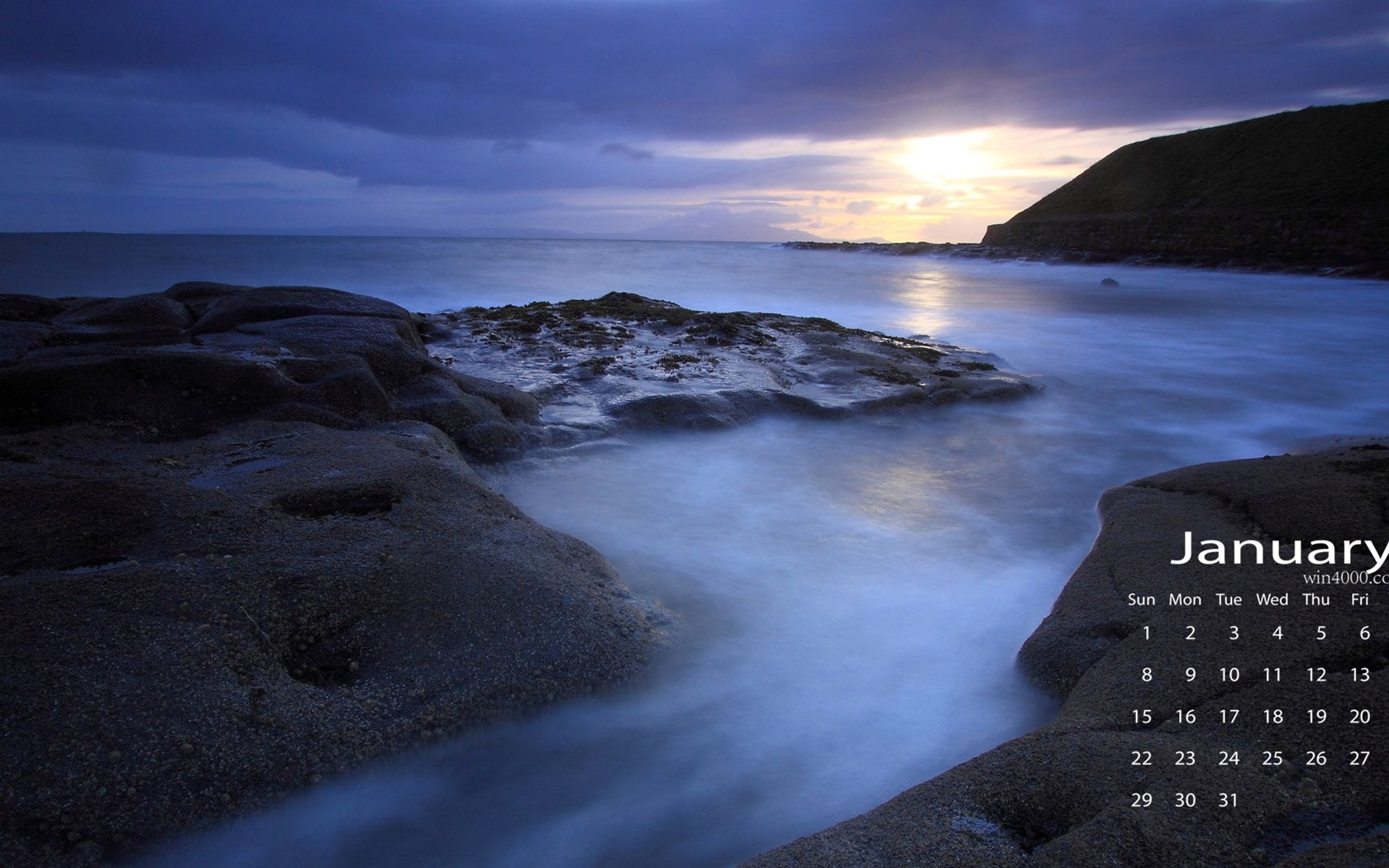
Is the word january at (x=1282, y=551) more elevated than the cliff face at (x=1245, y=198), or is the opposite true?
the cliff face at (x=1245, y=198)

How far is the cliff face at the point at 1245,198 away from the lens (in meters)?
28.6

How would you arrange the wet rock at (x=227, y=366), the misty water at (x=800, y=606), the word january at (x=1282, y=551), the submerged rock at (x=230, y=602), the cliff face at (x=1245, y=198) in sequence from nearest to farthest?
the submerged rock at (x=230, y=602)
the misty water at (x=800, y=606)
the word january at (x=1282, y=551)
the wet rock at (x=227, y=366)
the cliff face at (x=1245, y=198)

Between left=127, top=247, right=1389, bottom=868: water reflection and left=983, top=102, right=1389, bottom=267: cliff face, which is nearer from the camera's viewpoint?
left=127, top=247, right=1389, bottom=868: water reflection

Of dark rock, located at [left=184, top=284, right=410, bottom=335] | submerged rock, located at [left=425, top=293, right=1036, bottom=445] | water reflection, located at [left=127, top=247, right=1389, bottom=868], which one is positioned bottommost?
water reflection, located at [left=127, top=247, right=1389, bottom=868]

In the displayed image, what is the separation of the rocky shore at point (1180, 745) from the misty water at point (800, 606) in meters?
0.54

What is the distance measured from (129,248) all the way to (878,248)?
5673cm

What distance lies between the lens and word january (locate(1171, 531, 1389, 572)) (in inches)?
122

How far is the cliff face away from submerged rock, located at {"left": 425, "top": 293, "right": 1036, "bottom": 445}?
2707cm

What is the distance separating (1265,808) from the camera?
182cm

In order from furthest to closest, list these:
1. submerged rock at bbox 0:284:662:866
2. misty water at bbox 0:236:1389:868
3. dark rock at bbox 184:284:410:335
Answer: dark rock at bbox 184:284:410:335
misty water at bbox 0:236:1389:868
submerged rock at bbox 0:284:662:866

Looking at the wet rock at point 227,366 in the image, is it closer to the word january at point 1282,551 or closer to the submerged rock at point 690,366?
the submerged rock at point 690,366
